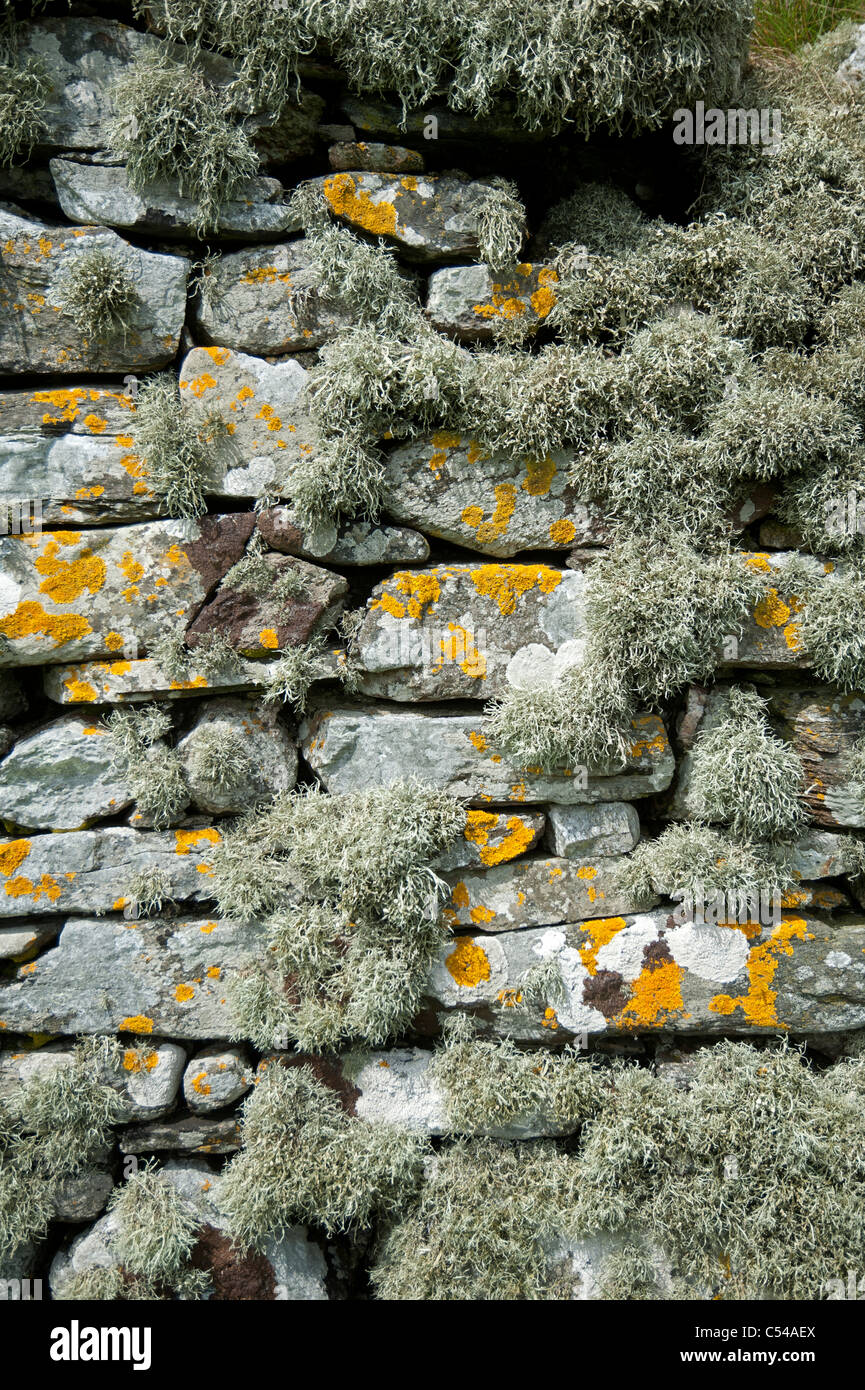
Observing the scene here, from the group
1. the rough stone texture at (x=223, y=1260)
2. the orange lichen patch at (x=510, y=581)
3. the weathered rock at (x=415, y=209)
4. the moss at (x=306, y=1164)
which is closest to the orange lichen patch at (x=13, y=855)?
the moss at (x=306, y=1164)

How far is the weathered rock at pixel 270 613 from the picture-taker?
3.47 m

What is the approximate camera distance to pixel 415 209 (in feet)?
11.8

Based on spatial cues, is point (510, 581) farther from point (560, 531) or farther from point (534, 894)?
point (534, 894)

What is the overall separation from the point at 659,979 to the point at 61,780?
109 inches

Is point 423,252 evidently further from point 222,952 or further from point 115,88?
point 222,952

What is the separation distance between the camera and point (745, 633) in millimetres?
3500

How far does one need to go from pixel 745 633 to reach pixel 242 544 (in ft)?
7.46

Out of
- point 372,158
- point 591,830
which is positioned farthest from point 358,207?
point 591,830

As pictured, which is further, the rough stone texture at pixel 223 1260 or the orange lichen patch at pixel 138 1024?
the orange lichen patch at pixel 138 1024

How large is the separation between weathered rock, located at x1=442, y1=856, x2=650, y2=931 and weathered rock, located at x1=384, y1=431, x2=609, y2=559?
1456 millimetres

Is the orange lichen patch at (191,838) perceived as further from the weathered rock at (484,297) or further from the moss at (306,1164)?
the weathered rock at (484,297)

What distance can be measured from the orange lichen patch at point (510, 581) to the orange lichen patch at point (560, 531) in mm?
139
